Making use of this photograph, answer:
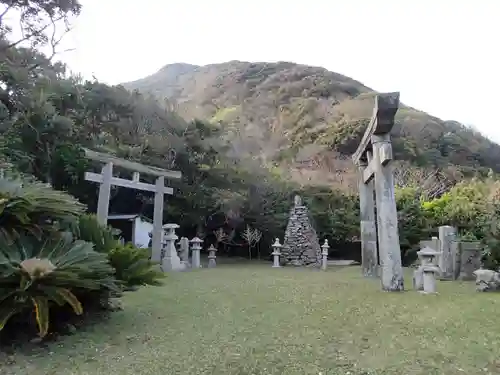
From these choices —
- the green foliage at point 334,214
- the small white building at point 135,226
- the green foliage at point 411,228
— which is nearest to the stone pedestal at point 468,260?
the green foliage at point 411,228

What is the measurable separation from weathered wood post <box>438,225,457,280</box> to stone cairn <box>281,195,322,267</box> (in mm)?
5246

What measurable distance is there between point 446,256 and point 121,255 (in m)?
6.45

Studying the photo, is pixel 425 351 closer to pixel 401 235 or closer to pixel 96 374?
pixel 96 374

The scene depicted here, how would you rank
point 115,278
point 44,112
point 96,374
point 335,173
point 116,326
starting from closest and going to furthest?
point 96,374 → point 116,326 → point 115,278 → point 44,112 → point 335,173

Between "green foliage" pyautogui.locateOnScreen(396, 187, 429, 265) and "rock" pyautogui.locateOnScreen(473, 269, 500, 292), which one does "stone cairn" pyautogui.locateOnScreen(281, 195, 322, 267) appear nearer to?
"green foliage" pyautogui.locateOnScreen(396, 187, 429, 265)

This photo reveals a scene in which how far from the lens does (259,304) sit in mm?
4840

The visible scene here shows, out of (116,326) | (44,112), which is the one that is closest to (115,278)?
(116,326)

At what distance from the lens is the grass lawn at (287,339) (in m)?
2.76

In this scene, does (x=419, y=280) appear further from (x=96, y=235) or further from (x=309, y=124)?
(x=309, y=124)

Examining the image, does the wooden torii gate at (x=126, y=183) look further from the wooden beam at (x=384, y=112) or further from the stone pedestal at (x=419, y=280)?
the stone pedestal at (x=419, y=280)

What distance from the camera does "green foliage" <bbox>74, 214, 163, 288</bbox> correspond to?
420cm

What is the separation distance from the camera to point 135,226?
12.8 m

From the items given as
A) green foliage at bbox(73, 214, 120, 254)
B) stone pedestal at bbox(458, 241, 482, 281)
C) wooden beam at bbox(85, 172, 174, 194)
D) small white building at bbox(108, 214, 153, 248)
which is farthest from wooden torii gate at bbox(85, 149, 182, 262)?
stone pedestal at bbox(458, 241, 482, 281)

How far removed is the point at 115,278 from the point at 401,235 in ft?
35.4
